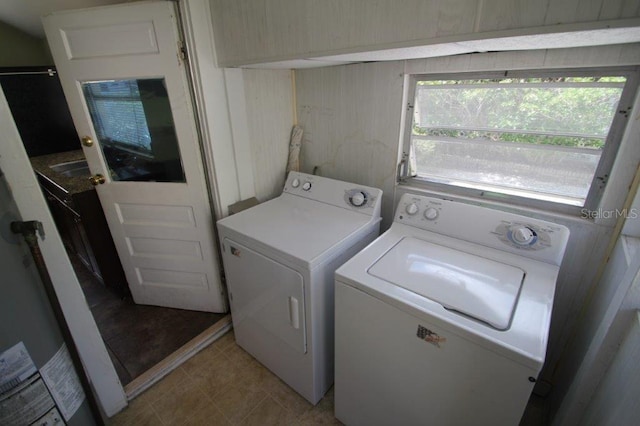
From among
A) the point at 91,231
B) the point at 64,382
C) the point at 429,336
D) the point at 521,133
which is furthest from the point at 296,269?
the point at 91,231

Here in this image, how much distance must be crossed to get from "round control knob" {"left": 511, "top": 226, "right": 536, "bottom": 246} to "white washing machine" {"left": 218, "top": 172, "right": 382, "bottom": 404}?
665 millimetres

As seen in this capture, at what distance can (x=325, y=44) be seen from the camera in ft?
3.87

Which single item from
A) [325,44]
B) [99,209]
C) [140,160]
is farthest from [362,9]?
[99,209]

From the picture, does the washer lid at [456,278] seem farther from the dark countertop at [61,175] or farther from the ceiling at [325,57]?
the dark countertop at [61,175]

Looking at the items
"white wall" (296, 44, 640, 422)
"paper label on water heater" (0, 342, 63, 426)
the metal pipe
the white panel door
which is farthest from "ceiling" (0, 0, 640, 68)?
"paper label on water heater" (0, 342, 63, 426)

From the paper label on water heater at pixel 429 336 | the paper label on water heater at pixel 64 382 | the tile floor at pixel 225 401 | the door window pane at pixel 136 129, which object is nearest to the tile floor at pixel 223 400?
the tile floor at pixel 225 401

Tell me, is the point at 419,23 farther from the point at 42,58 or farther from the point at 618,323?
the point at 42,58

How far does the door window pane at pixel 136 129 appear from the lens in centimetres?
172

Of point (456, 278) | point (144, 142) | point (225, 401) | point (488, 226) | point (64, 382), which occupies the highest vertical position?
point (144, 142)

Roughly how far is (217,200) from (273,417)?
1273mm

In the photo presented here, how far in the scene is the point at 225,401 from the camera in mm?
1630

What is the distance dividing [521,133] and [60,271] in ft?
7.15

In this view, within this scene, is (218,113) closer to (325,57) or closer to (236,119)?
(236,119)

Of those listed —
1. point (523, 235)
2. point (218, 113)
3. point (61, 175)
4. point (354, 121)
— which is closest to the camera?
point (523, 235)
